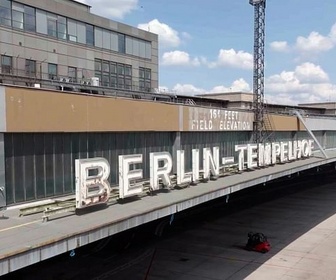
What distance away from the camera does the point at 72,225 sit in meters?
14.7

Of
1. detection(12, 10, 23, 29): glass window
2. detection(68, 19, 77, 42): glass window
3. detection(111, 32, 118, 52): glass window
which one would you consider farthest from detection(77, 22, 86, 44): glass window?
detection(12, 10, 23, 29): glass window

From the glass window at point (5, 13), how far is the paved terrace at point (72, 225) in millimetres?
23184

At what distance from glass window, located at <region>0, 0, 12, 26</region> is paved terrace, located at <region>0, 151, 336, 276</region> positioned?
2318 cm

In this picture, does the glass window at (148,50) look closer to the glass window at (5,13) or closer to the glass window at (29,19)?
the glass window at (29,19)

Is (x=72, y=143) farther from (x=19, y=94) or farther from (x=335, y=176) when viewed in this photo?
(x=335, y=176)

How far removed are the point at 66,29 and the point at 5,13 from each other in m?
6.80

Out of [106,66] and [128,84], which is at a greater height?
[106,66]

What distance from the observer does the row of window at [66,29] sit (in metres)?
37.3

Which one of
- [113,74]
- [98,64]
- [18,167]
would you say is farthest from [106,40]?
[18,167]

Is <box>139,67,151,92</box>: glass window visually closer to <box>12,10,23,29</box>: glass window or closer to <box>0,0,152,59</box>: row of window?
<box>0,0,152,59</box>: row of window

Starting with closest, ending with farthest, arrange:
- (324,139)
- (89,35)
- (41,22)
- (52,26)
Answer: (41,22)
(52,26)
(89,35)
(324,139)

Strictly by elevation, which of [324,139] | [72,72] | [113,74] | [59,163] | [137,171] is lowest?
[324,139]

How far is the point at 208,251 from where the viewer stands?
29.5 meters

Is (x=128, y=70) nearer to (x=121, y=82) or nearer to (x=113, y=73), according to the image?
(x=121, y=82)
